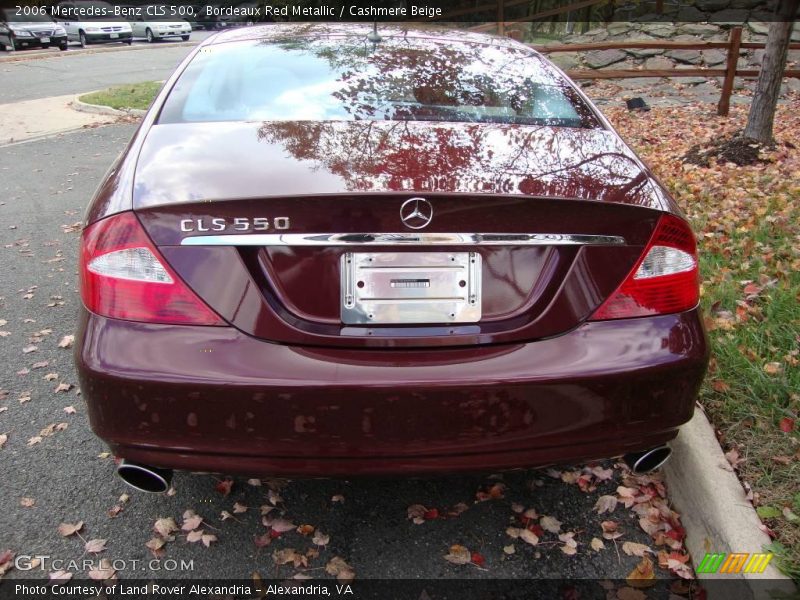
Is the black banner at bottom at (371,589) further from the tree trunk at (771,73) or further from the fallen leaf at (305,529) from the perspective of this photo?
the tree trunk at (771,73)

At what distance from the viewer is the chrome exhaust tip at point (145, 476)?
1.86 metres

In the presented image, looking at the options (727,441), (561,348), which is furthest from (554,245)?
(727,441)

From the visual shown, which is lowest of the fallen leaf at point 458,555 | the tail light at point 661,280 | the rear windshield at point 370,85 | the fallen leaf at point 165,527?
the fallen leaf at point 458,555

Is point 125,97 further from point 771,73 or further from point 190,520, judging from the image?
point 190,520

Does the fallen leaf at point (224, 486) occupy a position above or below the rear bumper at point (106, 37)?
above

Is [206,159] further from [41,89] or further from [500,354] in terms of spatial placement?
[41,89]

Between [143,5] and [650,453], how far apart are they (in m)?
35.6

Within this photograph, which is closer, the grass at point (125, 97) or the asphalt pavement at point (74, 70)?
the grass at point (125, 97)

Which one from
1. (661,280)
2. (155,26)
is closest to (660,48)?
(661,280)

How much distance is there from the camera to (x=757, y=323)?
309 centimetres

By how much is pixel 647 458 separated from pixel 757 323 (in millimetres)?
1496

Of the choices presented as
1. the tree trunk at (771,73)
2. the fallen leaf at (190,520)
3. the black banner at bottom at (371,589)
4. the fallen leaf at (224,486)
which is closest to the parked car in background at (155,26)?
the tree trunk at (771,73)

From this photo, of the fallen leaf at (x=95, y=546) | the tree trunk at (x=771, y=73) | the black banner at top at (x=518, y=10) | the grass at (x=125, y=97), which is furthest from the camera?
the black banner at top at (x=518, y=10)

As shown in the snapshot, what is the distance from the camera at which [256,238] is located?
5.46ft
